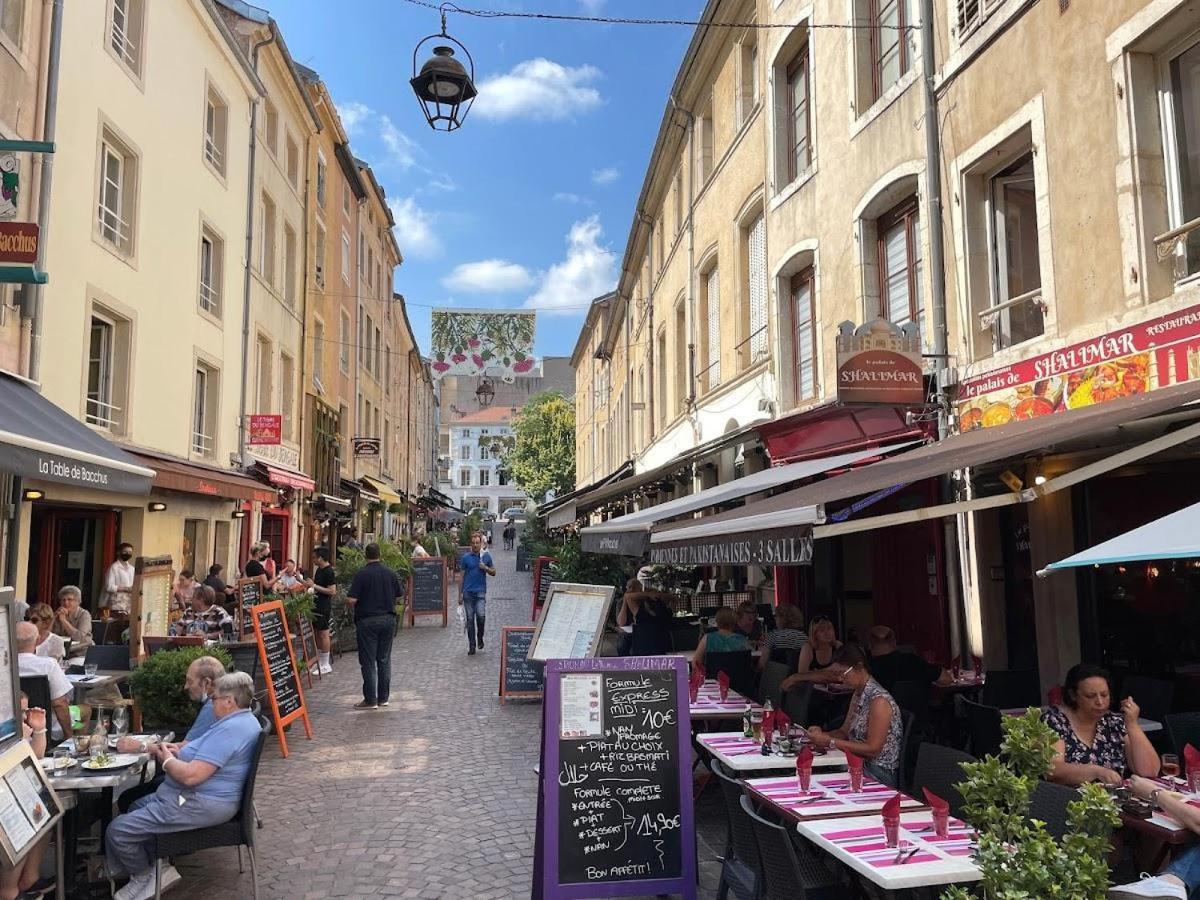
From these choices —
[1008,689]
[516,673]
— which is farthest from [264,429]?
[1008,689]

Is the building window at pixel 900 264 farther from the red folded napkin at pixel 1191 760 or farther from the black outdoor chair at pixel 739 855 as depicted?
the black outdoor chair at pixel 739 855

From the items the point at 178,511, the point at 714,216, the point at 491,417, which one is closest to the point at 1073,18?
the point at 714,216

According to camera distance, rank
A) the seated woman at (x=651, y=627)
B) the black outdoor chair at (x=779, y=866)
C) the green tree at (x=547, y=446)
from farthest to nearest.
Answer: the green tree at (x=547, y=446)
the seated woman at (x=651, y=627)
the black outdoor chair at (x=779, y=866)

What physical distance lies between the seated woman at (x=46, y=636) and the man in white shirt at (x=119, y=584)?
7.46ft

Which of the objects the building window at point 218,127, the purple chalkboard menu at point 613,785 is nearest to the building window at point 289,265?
the building window at point 218,127

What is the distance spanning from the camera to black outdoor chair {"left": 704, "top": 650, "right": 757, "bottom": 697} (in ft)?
25.2

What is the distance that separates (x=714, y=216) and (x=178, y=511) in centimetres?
1006

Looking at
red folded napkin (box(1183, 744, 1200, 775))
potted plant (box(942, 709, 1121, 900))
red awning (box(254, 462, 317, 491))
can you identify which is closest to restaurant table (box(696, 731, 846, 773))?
red folded napkin (box(1183, 744, 1200, 775))

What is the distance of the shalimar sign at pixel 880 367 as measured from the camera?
776 centimetres

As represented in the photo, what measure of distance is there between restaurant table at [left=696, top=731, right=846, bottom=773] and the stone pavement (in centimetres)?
67

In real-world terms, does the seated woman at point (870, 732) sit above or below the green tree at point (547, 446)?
below

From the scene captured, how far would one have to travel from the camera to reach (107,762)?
15.2 ft

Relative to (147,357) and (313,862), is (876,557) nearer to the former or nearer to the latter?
(313,862)

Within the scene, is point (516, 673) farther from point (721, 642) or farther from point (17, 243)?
point (17, 243)
